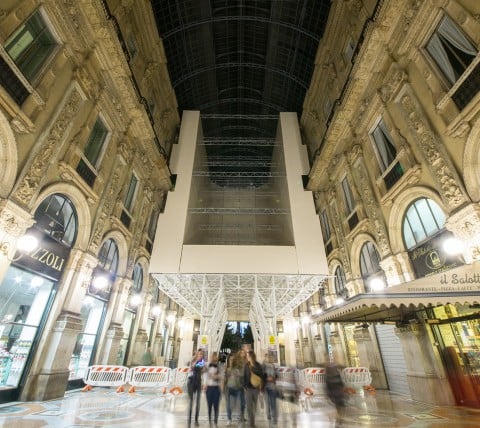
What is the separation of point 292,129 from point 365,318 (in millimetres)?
16785

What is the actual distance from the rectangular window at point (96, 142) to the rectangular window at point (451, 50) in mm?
14476

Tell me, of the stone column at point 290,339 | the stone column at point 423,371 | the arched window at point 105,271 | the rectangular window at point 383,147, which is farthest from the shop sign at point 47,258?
the stone column at point 290,339

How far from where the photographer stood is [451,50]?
8.73m

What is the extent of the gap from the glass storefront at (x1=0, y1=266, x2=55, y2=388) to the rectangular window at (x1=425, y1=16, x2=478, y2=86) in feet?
51.1

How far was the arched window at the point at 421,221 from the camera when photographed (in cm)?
909

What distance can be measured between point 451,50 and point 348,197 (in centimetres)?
844

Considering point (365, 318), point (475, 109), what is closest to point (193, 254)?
point (365, 318)

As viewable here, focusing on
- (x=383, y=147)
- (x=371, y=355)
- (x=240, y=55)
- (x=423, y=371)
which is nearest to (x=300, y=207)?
(x=383, y=147)

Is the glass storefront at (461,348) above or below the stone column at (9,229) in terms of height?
below

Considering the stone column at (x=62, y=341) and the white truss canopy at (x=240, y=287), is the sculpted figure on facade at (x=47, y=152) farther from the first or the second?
the white truss canopy at (x=240, y=287)

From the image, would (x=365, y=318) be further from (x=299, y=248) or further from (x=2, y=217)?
(x=2, y=217)

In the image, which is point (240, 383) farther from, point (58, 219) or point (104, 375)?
point (58, 219)

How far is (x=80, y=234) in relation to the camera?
10547 mm

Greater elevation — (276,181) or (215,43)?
(215,43)
